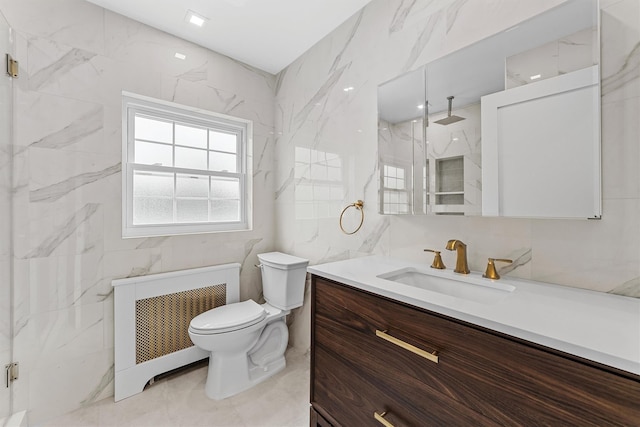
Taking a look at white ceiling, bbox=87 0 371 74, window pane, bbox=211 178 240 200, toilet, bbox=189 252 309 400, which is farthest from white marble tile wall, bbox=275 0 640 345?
window pane, bbox=211 178 240 200

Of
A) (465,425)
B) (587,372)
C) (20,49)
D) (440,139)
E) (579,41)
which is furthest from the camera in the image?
(20,49)

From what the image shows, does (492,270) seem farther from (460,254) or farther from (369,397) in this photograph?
(369,397)

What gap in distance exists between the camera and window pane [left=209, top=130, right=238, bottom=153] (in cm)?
234

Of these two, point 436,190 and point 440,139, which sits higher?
point 440,139

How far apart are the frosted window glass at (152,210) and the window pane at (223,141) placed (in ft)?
1.99

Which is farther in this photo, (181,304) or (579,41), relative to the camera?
(181,304)

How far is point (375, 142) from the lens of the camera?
1644 millimetres

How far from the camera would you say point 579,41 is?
35.7 inches

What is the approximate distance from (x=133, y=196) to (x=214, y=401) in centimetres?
150

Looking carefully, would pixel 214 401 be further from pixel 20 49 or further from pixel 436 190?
pixel 20 49

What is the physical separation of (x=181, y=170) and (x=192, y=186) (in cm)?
15

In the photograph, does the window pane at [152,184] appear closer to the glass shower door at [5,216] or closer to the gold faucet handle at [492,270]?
the glass shower door at [5,216]

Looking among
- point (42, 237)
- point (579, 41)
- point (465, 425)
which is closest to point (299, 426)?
point (465, 425)

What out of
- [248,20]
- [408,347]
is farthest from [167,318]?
[248,20]
